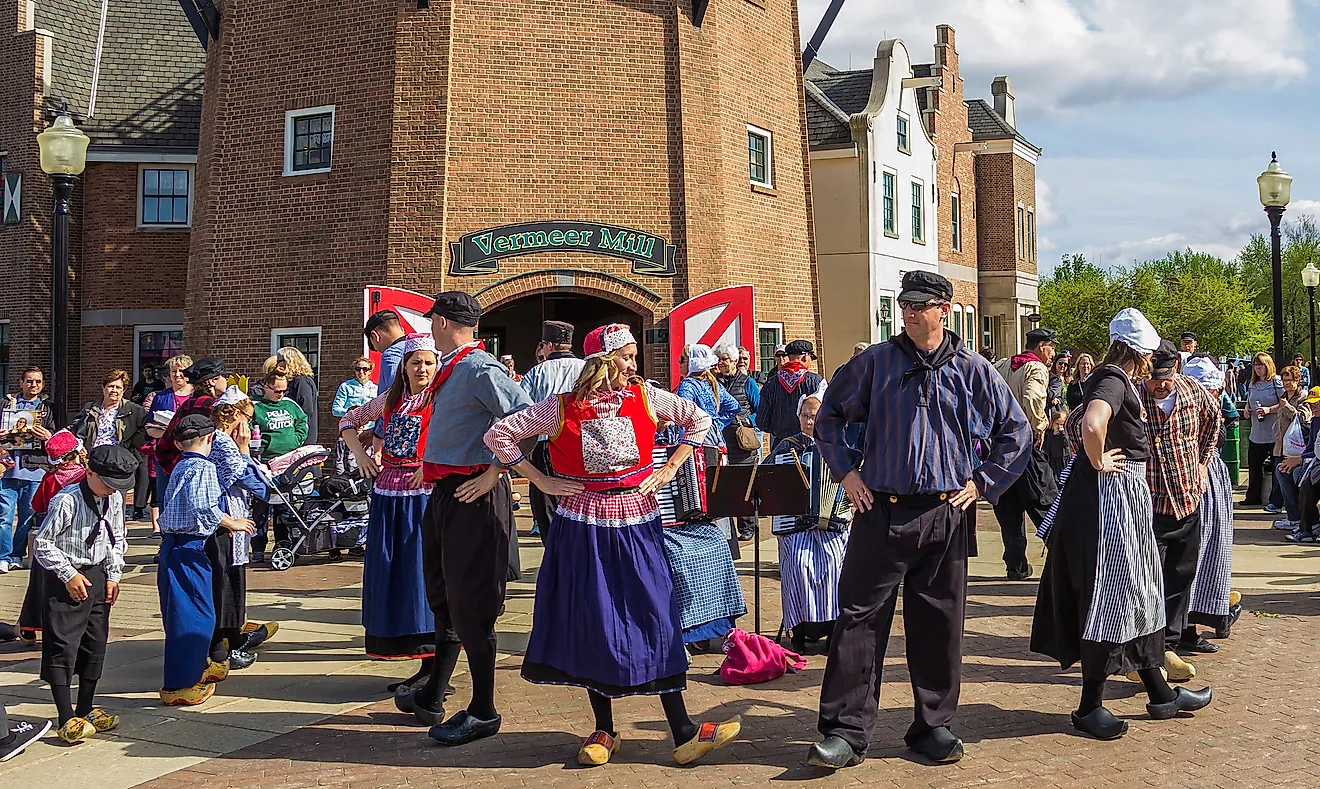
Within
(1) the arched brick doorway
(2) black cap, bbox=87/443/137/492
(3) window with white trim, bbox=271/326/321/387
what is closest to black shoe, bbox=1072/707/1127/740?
(2) black cap, bbox=87/443/137/492

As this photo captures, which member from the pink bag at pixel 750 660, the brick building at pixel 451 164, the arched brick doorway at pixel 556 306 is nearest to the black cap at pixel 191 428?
the pink bag at pixel 750 660

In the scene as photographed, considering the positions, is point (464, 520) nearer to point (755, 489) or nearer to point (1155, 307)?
point (755, 489)

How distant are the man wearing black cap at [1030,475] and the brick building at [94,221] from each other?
15.9m

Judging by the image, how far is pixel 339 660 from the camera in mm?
7414

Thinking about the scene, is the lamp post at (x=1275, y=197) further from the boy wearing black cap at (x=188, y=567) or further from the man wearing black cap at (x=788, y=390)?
the boy wearing black cap at (x=188, y=567)

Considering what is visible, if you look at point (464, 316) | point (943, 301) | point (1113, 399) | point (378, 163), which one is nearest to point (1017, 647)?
point (1113, 399)

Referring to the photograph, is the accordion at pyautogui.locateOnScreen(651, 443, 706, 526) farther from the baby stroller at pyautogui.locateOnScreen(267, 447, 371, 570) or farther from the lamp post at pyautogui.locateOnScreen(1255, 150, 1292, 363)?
the lamp post at pyautogui.locateOnScreen(1255, 150, 1292, 363)

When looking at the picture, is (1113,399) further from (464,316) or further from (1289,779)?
(464,316)

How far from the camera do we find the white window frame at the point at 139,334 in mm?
21328

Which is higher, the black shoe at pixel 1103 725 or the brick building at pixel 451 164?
the brick building at pixel 451 164

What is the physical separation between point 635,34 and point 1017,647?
12064 millimetres

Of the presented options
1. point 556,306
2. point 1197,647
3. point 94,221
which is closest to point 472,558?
A: point 1197,647

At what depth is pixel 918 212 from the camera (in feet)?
101

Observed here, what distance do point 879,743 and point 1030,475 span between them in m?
5.07
